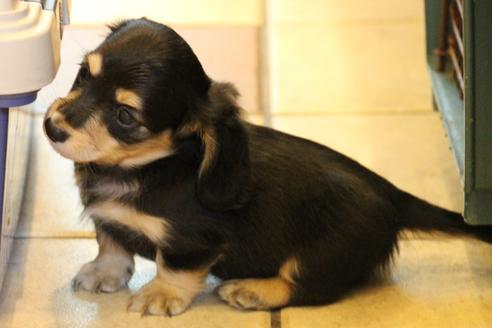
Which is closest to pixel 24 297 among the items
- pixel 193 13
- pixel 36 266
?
pixel 36 266

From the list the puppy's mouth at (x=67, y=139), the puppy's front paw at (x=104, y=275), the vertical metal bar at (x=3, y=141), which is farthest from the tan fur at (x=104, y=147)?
the puppy's front paw at (x=104, y=275)

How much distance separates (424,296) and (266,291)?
0.30 metres

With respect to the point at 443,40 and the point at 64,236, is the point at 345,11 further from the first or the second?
the point at 64,236

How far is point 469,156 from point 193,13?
1476mm

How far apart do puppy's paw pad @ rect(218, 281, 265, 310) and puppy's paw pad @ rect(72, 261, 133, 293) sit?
0.20 m

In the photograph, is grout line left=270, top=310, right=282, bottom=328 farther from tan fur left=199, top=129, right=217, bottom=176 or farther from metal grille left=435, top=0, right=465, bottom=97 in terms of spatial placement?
metal grille left=435, top=0, right=465, bottom=97

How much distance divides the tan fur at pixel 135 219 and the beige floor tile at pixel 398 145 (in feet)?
2.49

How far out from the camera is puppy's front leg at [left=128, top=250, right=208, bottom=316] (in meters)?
1.81

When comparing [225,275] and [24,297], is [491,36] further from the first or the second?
[24,297]

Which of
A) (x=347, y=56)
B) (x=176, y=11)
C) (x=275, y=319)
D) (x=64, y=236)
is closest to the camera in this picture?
(x=275, y=319)

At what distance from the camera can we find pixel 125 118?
163cm

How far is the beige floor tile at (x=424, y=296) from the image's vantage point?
1862mm

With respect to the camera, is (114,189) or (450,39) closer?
(114,189)

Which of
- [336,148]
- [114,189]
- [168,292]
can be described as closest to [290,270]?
[168,292]
